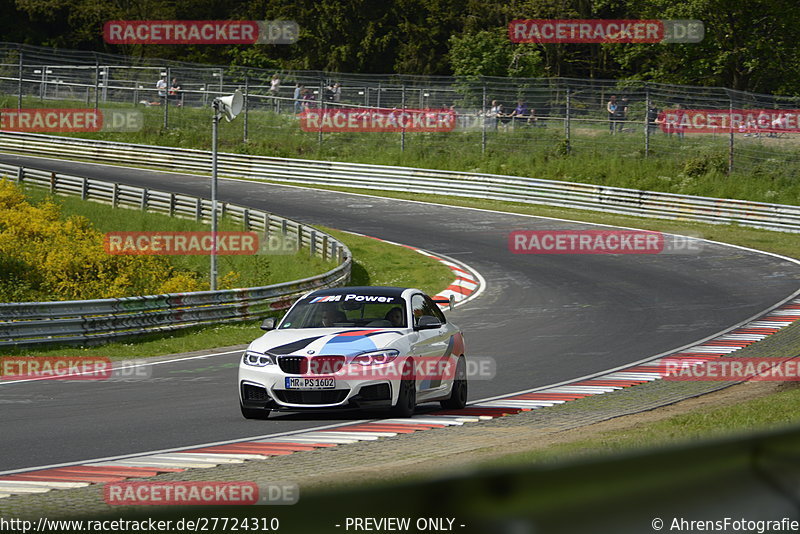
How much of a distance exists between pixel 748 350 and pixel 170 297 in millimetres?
10393

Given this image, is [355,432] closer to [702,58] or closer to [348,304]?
[348,304]

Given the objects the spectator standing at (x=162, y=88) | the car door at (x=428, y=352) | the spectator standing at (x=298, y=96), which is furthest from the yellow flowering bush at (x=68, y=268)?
the spectator standing at (x=162, y=88)

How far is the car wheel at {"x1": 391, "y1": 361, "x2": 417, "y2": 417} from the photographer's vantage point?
38.4 feet

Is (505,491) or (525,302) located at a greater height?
(505,491)

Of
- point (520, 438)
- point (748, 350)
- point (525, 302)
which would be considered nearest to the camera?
point (520, 438)

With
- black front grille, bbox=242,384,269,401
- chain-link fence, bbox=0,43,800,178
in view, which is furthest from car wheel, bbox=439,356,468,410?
chain-link fence, bbox=0,43,800,178

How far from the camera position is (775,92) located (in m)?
56.8

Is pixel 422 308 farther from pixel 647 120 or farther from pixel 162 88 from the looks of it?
pixel 162 88

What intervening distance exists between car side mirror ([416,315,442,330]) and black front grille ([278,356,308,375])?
1519 mm

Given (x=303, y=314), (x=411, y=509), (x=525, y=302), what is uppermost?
(x=411, y=509)

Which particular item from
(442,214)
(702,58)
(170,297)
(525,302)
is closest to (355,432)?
(170,297)

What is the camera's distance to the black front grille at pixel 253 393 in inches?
456

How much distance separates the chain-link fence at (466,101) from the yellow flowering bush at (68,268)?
55.5 feet

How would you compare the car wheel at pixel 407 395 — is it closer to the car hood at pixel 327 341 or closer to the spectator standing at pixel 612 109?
the car hood at pixel 327 341
